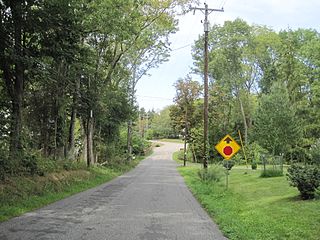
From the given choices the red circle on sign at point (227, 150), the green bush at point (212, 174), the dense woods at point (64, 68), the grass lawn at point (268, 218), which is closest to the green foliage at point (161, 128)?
the dense woods at point (64, 68)

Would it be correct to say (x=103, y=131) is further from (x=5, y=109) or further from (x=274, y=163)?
(x=5, y=109)

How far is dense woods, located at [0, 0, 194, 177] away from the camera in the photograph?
16656 millimetres

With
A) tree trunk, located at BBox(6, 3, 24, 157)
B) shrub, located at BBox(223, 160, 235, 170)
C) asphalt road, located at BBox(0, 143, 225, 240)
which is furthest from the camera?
shrub, located at BBox(223, 160, 235, 170)

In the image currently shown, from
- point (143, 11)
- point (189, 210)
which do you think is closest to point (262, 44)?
point (143, 11)

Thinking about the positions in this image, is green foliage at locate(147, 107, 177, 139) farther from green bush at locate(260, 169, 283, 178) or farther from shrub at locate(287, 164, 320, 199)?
shrub at locate(287, 164, 320, 199)

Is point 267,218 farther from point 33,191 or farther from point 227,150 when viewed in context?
point 227,150

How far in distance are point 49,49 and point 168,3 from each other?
15940mm

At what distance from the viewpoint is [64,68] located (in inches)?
931

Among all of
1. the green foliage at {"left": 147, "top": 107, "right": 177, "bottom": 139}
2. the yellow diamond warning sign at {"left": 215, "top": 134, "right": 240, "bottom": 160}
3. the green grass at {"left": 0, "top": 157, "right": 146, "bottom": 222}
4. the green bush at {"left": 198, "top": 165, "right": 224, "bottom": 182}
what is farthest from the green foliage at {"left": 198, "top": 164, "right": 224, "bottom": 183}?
the green foliage at {"left": 147, "top": 107, "right": 177, "bottom": 139}

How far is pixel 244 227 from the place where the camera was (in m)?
9.59

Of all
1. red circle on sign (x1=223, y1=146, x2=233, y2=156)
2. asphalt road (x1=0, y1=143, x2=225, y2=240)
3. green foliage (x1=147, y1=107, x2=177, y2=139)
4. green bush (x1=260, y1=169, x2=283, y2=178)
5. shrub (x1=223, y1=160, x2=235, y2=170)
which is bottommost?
Result: green bush (x1=260, y1=169, x2=283, y2=178)

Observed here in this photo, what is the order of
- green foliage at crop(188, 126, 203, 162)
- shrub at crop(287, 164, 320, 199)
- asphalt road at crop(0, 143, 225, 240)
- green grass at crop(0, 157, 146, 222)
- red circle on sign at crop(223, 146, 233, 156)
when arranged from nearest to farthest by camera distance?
asphalt road at crop(0, 143, 225, 240) < green grass at crop(0, 157, 146, 222) < shrub at crop(287, 164, 320, 199) < red circle on sign at crop(223, 146, 233, 156) < green foliage at crop(188, 126, 203, 162)

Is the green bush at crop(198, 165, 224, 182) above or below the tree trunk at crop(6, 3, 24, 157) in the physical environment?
below

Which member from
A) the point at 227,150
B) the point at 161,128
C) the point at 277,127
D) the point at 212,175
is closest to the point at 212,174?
the point at 212,175
